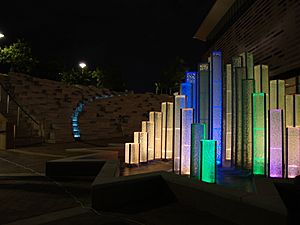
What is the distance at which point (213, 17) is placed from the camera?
71.6ft

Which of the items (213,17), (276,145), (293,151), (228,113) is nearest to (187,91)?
(228,113)

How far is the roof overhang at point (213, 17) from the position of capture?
1929cm

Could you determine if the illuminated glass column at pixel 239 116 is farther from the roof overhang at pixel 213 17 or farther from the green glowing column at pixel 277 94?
the roof overhang at pixel 213 17

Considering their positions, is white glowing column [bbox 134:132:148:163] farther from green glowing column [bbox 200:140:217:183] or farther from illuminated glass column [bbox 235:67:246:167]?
green glowing column [bbox 200:140:217:183]

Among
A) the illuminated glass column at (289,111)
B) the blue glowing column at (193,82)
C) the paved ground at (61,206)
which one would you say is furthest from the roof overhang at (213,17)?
the paved ground at (61,206)

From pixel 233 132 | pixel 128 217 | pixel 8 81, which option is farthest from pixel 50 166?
pixel 8 81

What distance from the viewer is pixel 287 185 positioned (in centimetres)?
433

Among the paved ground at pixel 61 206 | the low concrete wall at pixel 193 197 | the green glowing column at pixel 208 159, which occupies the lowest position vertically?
the paved ground at pixel 61 206

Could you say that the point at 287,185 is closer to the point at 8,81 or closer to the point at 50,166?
the point at 50,166

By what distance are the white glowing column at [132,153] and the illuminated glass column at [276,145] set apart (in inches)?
126

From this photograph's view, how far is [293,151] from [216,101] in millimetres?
1886

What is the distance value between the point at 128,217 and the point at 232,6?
1840 centimetres

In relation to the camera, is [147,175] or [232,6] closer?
[147,175]

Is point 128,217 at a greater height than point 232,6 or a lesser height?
lesser
